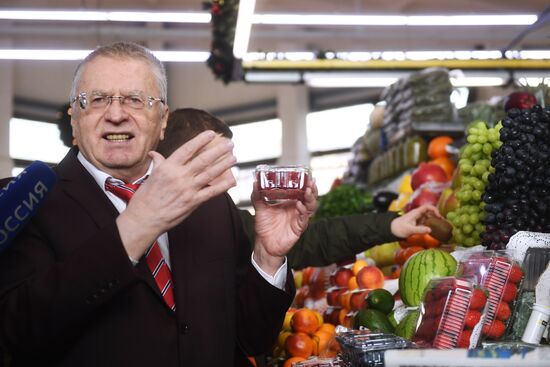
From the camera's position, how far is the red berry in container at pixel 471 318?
4.89 ft

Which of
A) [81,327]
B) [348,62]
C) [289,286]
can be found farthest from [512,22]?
[81,327]

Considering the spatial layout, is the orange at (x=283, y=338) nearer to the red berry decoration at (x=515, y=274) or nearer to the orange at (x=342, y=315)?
the orange at (x=342, y=315)

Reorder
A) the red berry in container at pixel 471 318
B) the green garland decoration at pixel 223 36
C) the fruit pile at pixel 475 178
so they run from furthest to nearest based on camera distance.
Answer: the green garland decoration at pixel 223 36
the fruit pile at pixel 475 178
the red berry in container at pixel 471 318

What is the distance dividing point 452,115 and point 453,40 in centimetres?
744

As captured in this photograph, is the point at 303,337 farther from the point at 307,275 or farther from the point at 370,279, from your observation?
the point at 307,275

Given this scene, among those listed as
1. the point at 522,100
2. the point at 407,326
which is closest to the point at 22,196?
the point at 407,326

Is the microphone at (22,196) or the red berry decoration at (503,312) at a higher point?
the microphone at (22,196)

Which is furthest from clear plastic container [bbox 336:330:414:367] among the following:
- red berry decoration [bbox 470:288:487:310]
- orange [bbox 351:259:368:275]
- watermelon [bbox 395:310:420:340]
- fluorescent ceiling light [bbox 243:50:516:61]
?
fluorescent ceiling light [bbox 243:50:516:61]

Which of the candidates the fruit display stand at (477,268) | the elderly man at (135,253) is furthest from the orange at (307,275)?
the elderly man at (135,253)

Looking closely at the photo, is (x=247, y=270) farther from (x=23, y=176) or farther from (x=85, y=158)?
(x=23, y=176)

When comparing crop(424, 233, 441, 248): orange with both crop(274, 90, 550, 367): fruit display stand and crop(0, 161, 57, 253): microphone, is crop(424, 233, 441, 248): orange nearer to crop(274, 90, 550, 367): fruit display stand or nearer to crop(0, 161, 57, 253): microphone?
crop(274, 90, 550, 367): fruit display stand

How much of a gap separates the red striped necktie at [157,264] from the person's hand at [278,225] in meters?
0.27

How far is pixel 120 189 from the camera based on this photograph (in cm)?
173

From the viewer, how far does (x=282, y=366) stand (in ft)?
8.77
